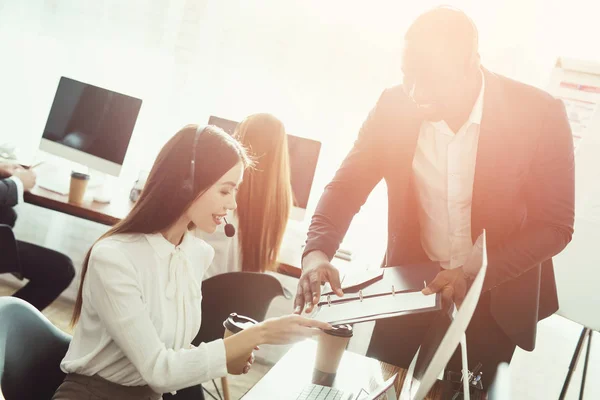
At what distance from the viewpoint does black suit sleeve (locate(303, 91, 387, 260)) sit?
1544mm

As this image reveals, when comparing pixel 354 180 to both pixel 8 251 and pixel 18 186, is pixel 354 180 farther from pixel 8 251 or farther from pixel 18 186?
pixel 18 186

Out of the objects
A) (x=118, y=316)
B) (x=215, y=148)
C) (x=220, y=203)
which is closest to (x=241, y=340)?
(x=118, y=316)

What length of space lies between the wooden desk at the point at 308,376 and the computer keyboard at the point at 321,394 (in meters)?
0.02

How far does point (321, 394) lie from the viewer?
3.78ft

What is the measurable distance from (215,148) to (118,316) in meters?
0.46

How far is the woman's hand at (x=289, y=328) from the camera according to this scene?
3.59 ft

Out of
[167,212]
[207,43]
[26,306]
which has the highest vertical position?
[207,43]

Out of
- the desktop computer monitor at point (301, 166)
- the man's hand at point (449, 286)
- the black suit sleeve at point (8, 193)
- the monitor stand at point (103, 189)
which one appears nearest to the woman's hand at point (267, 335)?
the man's hand at point (449, 286)

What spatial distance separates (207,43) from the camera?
3.31 meters

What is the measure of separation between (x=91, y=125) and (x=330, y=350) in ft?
7.13

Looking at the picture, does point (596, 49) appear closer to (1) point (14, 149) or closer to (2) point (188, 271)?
(2) point (188, 271)

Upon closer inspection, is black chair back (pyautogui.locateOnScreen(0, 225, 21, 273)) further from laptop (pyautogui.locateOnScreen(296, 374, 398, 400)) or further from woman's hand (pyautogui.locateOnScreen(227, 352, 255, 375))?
laptop (pyautogui.locateOnScreen(296, 374, 398, 400))

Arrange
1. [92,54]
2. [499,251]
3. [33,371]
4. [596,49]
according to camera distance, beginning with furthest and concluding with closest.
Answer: [92,54] → [596,49] → [499,251] → [33,371]

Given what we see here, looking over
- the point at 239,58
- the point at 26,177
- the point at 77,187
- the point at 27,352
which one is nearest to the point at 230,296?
the point at 27,352
